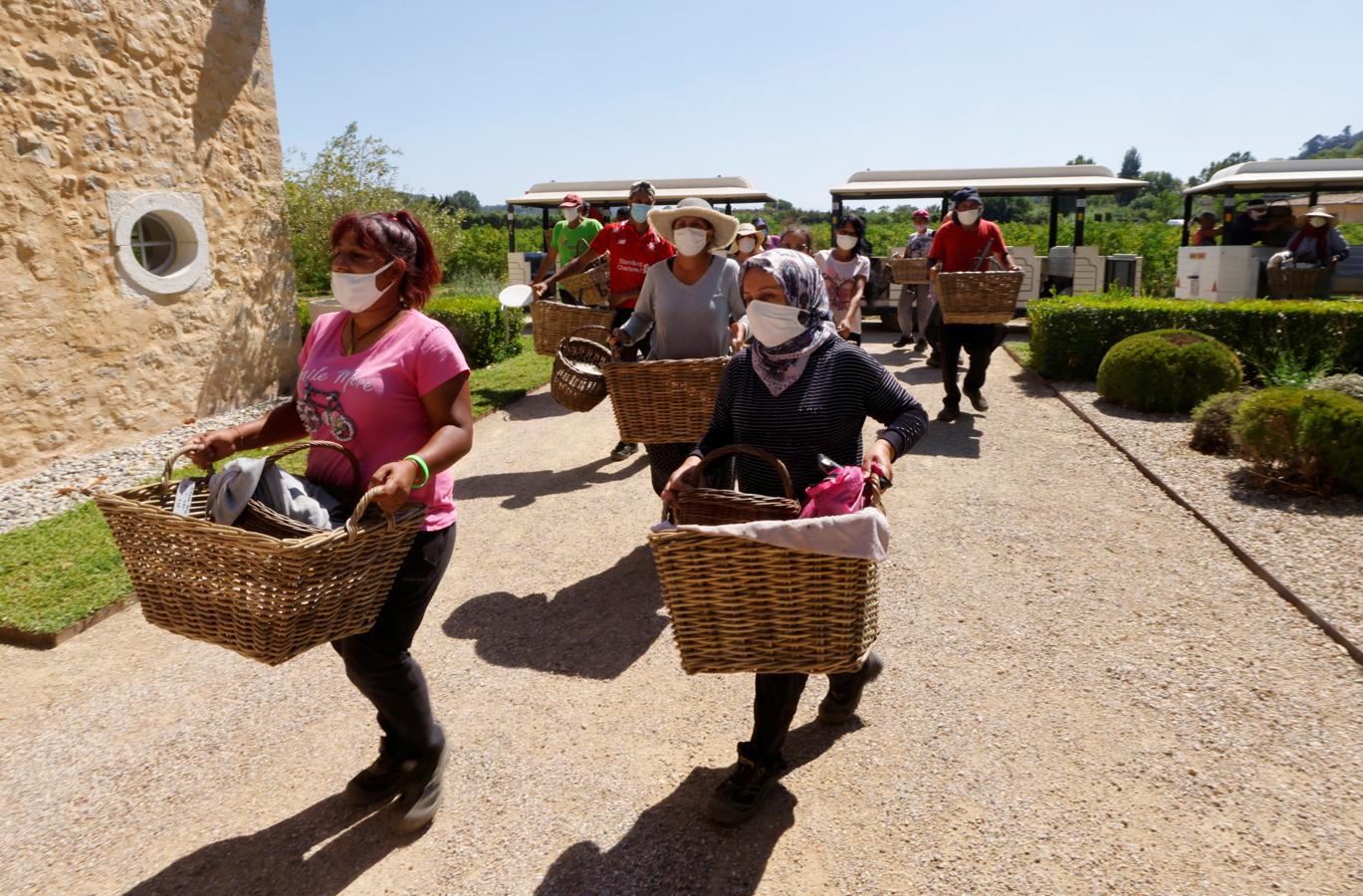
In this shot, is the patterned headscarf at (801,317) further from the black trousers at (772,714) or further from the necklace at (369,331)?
the necklace at (369,331)

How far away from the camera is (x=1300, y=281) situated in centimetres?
1201

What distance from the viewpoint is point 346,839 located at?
302 centimetres

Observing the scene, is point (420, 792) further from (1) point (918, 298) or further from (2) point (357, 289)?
(1) point (918, 298)

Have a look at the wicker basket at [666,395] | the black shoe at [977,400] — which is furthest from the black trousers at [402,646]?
the black shoe at [977,400]

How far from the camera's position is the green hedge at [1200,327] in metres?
9.09

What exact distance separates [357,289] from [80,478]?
6.21m

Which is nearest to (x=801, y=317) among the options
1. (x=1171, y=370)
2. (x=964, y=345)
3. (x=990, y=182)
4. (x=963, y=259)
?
(x=963, y=259)

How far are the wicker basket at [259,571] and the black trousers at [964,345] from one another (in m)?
6.87

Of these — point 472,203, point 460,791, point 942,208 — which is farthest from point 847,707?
point 472,203

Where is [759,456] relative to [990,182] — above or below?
below

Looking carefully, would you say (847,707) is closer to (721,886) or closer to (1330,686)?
(721,886)

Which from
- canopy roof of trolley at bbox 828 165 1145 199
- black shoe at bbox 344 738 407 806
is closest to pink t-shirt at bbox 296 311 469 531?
black shoe at bbox 344 738 407 806

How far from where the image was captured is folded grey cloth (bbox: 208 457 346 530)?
2494 millimetres

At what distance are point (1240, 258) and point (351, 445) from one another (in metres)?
15.2
